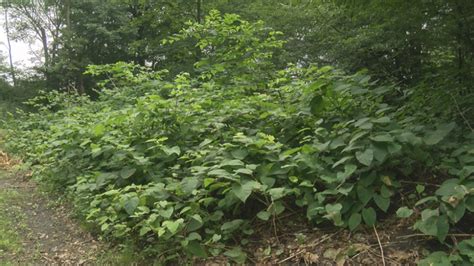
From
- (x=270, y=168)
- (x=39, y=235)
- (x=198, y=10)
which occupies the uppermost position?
(x=198, y=10)

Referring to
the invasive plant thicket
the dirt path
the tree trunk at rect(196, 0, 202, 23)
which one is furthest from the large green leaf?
the tree trunk at rect(196, 0, 202, 23)

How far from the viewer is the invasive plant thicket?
8.97 ft

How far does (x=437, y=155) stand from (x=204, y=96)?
286 centimetres

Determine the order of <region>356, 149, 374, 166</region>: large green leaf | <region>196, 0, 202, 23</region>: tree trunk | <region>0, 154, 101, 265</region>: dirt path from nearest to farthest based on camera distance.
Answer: <region>356, 149, 374, 166</region>: large green leaf → <region>0, 154, 101, 265</region>: dirt path → <region>196, 0, 202, 23</region>: tree trunk

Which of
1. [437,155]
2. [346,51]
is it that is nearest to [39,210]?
[437,155]

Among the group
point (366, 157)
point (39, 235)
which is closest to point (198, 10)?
point (39, 235)

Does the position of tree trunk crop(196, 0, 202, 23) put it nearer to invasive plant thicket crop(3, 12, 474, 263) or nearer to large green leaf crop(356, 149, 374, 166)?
invasive plant thicket crop(3, 12, 474, 263)

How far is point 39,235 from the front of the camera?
3.97 metres

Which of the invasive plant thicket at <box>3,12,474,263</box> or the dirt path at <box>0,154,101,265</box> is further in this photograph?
the dirt path at <box>0,154,101,265</box>

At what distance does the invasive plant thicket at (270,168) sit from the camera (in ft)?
8.97

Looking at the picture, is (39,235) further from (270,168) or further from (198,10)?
(198,10)

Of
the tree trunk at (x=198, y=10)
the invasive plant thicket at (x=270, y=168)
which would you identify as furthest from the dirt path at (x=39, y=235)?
the tree trunk at (x=198, y=10)

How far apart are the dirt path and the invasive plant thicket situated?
0.25 metres

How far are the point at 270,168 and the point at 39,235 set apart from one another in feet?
8.27
